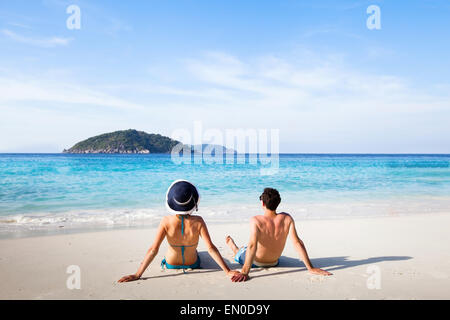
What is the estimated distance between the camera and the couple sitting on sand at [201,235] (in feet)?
11.7

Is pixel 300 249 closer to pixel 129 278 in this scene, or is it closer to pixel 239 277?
pixel 239 277

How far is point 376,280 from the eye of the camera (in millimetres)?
3674

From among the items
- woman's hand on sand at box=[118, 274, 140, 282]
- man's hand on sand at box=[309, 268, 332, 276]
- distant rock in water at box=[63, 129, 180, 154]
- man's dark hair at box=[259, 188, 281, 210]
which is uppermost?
distant rock in water at box=[63, 129, 180, 154]

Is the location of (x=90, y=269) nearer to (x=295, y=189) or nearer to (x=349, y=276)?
(x=349, y=276)

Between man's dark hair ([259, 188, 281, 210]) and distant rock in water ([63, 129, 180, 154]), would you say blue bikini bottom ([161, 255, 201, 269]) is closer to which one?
man's dark hair ([259, 188, 281, 210])

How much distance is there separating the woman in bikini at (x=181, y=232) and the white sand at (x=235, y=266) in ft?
0.43

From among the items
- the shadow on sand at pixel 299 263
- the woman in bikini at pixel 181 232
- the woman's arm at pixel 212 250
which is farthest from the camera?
the shadow on sand at pixel 299 263

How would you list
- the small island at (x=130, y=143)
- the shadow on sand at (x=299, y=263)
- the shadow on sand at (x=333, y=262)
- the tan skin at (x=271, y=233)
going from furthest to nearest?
the small island at (x=130, y=143) < the shadow on sand at (x=333, y=262) < the shadow on sand at (x=299, y=263) < the tan skin at (x=271, y=233)

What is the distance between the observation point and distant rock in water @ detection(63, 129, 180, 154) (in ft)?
243

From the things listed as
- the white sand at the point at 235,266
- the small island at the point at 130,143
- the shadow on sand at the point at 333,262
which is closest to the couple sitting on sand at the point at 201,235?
the white sand at the point at 235,266

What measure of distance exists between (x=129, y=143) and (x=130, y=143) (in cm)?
24

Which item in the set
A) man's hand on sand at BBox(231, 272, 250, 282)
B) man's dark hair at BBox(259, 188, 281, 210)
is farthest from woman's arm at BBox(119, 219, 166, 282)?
man's dark hair at BBox(259, 188, 281, 210)

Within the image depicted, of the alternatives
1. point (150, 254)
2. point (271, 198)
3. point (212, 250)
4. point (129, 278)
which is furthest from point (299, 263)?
point (129, 278)

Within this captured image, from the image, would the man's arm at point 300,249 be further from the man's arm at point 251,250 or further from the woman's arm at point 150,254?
the woman's arm at point 150,254
